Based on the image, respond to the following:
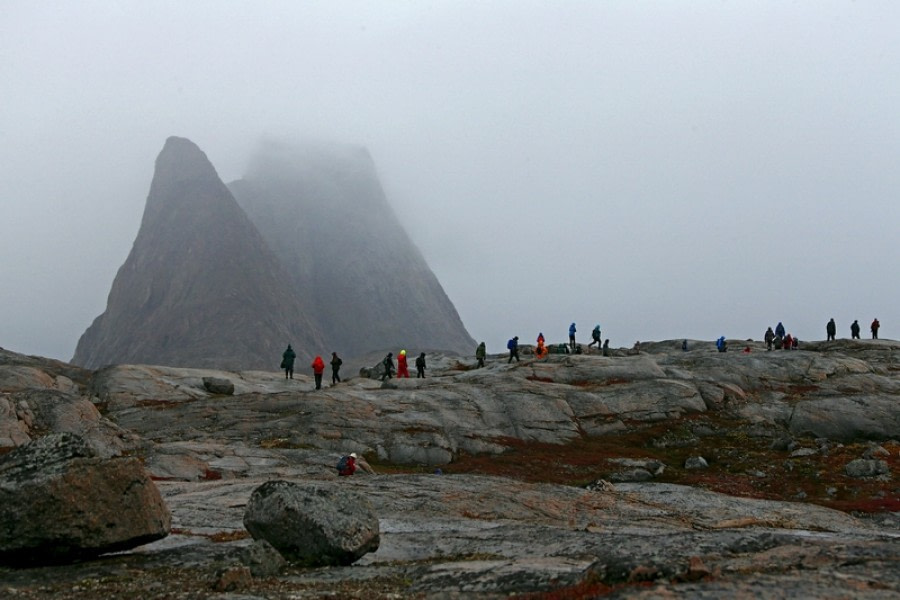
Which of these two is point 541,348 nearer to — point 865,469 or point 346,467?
point 865,469

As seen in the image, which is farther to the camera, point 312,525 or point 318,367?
point 318,367

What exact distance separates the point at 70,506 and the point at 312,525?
610cm

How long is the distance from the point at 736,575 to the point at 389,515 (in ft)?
54.7

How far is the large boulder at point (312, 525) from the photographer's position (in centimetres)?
1789

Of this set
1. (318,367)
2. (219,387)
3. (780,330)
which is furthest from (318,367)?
(780,330)

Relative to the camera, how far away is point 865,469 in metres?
46.2

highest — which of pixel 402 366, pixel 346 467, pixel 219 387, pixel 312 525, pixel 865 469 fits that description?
pixel 402 366

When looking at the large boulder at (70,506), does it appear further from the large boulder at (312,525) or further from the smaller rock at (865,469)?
the smaller rock at (865,469)

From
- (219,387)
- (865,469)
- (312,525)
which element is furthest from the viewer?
(219,387)

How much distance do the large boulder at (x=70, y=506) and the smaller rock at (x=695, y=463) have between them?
42164mm

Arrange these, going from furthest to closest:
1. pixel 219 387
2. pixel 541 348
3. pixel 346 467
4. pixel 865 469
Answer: pixel 541 348 → pixel 219 387 → pixel 865 469 → pixel 346 467

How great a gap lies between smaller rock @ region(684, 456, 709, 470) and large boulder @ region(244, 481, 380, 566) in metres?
38.7

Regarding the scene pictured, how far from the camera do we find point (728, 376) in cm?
7731

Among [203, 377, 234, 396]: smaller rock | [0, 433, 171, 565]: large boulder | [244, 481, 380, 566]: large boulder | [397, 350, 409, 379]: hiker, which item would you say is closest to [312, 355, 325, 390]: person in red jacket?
Result: [203, 377, 234, 396]: smaller rock
